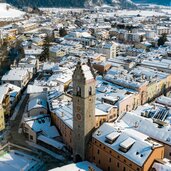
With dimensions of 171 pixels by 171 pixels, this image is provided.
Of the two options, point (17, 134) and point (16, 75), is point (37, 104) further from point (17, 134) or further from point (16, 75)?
point (16, 75)

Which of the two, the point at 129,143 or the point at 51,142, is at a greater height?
the point at 129,143

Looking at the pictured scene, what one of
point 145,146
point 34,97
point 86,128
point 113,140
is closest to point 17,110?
point 34,97

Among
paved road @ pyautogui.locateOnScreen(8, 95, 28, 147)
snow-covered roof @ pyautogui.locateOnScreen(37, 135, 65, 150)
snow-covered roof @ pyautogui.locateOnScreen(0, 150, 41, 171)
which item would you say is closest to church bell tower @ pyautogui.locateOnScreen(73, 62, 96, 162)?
snow-covered roof @ pyautogui.locateOnScreen(37, 135, 65, 150)

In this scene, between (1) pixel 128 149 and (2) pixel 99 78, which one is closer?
(1) pixel 128 149

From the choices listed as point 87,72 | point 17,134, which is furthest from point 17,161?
point 87,72

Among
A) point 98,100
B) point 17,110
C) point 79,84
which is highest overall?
point 79,84

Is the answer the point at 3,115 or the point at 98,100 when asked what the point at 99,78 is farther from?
the point at 3,115

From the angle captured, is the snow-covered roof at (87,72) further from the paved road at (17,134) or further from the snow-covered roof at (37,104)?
the snow-covered roof at (37,104)

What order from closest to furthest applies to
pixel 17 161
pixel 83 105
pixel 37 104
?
pixel 83 105 < pixel 17 161 < pixel 37 104
